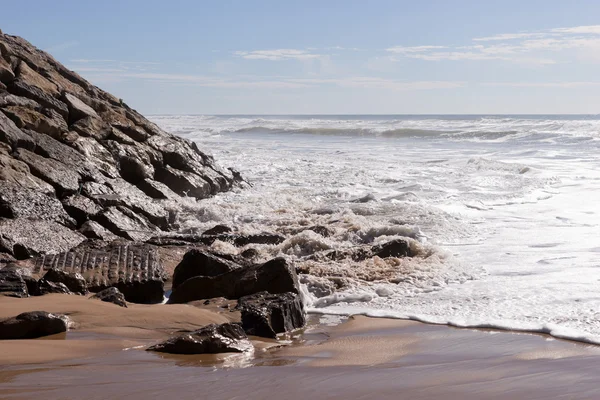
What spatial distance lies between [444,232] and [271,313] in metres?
5.65

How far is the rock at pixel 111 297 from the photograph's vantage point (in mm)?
5653

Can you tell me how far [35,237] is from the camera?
7.71 meters

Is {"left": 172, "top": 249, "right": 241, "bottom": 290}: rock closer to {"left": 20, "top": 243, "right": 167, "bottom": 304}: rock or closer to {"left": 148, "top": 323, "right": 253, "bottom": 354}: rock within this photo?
{"left": 20, "top": 243, "right": 167, "bottom": 304}: rock

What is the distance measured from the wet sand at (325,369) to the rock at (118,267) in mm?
1178

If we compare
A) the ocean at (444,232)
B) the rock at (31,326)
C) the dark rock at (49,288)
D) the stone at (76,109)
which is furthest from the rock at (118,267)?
the stone at (76,109)

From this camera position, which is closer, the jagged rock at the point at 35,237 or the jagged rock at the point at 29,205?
the jagged rock at the point at 35,237

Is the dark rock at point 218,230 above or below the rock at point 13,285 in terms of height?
below

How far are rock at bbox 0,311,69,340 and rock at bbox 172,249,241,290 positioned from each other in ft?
7.04

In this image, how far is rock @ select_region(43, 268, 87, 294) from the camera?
239 inches

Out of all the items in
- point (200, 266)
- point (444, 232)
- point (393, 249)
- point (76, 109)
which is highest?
point (76, 109)

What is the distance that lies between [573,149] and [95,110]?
22.4 metres

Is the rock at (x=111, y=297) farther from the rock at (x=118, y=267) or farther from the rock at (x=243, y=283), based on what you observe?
the rock at (x=243, y=283)

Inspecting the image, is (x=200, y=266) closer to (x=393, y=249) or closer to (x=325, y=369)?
(x=393, y=249)

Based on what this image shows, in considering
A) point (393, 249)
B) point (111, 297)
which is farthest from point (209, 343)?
point (393, 249)
